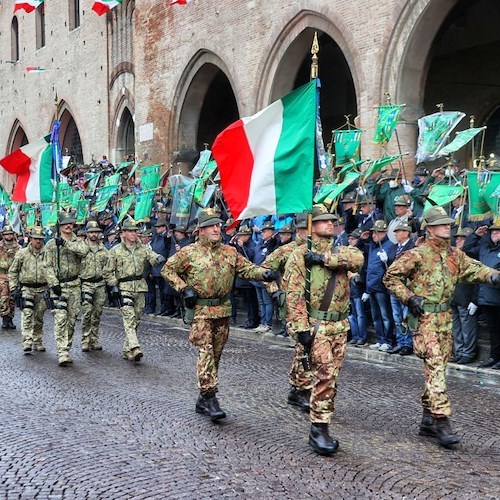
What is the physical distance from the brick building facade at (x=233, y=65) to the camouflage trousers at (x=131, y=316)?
22.9 feet

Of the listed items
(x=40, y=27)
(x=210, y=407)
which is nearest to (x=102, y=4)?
(x=40, y=27)

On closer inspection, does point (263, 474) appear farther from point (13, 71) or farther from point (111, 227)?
point (13, 71)

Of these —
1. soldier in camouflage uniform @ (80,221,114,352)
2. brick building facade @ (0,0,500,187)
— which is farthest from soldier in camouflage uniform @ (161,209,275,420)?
brick building facade @ (0,0,500,187)

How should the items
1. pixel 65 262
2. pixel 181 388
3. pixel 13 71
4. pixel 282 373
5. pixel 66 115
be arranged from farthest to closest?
pixel 13 71 < pixel 66 115 < pixel 65 262 < pixel 282 373 < pixel 181 388

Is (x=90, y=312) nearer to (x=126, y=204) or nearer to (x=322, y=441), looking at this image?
(x=126, y=204)

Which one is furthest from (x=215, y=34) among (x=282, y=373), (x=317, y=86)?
(x=317, y=86)

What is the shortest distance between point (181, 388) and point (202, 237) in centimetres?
199

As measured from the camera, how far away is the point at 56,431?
6.98m

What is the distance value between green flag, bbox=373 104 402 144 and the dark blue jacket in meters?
3.03

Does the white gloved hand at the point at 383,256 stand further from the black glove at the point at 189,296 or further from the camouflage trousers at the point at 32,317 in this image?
the camouflage trousers at the point at 32,317

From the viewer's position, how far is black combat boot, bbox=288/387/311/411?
7.86 meters

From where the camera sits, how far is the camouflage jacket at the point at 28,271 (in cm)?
1215

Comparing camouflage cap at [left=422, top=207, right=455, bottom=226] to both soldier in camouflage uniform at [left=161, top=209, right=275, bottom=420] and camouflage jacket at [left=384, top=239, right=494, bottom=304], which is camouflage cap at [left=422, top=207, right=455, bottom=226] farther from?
soldier in camouflage uniform at [left=161, top=209, right=275, bottom=420]

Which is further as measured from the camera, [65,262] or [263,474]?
[65,262]
